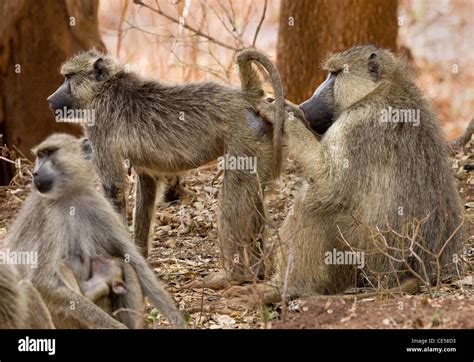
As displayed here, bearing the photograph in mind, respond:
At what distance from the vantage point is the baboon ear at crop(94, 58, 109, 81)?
7332 mm

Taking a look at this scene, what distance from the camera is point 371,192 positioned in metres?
6.45

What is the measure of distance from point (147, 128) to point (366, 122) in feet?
5.35

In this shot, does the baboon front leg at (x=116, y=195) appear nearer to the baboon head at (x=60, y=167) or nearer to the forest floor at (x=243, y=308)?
the forest floor at (x=243, y=308)

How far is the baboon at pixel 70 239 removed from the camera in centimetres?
534

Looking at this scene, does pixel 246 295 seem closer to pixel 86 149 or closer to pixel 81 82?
pixel 86 149

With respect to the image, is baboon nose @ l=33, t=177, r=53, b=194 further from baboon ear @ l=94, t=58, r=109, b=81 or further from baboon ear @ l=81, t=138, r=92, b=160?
baboon ear @ l=94, t=58, r=109, b=81

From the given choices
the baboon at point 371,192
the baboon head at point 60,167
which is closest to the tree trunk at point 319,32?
the baboon at point 371,192

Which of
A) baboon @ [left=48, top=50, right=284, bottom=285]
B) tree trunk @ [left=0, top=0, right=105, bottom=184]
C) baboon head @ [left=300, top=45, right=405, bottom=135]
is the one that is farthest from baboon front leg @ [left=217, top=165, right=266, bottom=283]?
tree trunk @ [left=0, top=0, right=105, bottom=184]

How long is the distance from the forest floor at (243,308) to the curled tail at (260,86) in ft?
1.37

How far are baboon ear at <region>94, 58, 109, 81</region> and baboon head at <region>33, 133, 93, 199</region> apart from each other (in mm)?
1568

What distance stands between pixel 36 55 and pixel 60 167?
5.04 meters

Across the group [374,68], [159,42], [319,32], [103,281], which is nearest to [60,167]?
[103,281]
